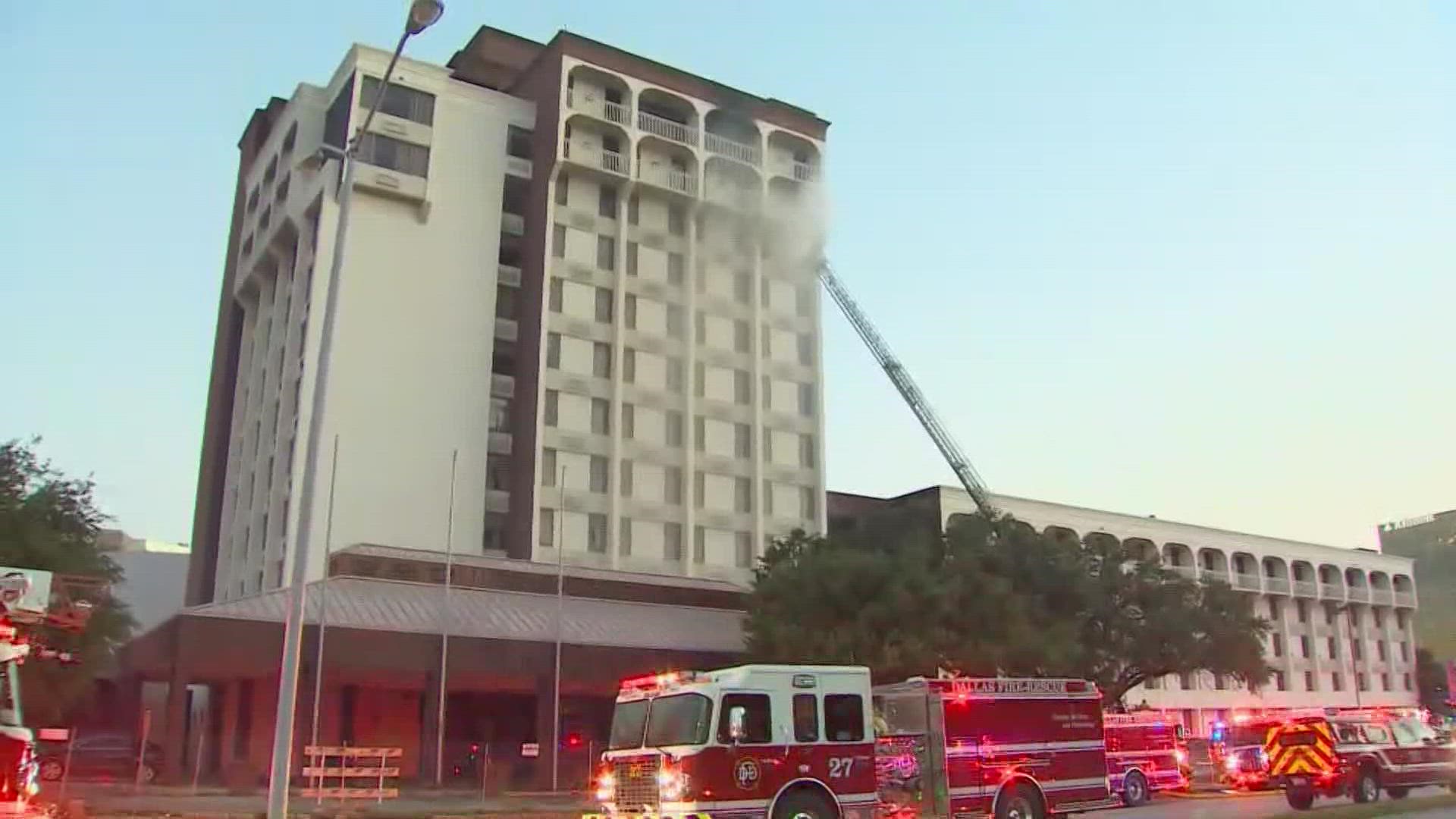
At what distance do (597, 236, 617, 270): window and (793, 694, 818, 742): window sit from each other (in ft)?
171

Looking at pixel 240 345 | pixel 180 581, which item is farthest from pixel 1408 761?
pixel 180 581

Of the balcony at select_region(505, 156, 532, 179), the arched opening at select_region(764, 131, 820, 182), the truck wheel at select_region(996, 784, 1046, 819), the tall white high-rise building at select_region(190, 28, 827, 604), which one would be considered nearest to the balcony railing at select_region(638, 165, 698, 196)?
the tall white high-rise building at select_region(190, 28, 827, 604)

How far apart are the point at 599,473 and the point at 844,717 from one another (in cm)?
→ 4659

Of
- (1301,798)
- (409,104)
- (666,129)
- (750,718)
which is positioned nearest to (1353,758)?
(1301,798)

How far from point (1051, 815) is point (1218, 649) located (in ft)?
125

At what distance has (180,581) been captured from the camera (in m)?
93.2

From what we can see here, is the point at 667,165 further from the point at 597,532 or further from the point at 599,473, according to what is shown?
the point at 597,532

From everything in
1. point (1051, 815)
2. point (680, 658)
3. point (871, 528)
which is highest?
point (871, 528)

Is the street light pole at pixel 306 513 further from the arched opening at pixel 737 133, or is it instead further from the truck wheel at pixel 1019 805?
the arched opening at pixel 737 133

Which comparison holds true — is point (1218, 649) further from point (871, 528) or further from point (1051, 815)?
point (1051, 815)

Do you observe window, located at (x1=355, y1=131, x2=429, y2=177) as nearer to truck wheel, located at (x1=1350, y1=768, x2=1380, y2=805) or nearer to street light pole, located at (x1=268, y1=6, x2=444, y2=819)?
street light pole, located at (x1=268, y1=6, x2=444, y2=819)

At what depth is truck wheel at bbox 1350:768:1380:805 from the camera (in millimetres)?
26719

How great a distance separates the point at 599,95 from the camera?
228 ft

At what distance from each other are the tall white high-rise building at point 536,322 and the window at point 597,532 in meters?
0.15
